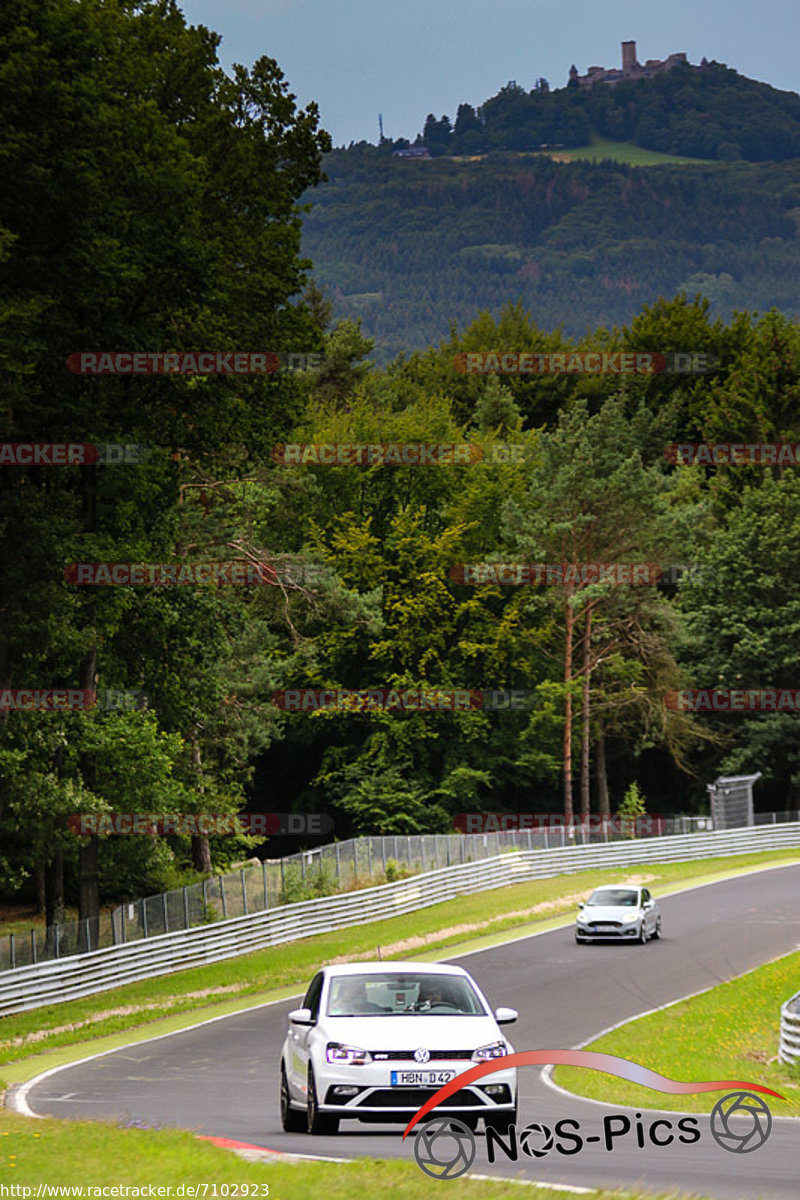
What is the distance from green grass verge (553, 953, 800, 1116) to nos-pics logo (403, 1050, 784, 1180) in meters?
1.98

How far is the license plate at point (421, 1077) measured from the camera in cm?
1155

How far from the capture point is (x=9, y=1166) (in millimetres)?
10820

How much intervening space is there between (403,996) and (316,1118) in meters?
1.39

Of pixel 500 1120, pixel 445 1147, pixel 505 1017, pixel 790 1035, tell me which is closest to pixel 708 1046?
pixel 790 1035

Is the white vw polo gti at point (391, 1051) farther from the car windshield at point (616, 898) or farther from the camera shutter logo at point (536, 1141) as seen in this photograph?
the car windshield at point (616, 898)

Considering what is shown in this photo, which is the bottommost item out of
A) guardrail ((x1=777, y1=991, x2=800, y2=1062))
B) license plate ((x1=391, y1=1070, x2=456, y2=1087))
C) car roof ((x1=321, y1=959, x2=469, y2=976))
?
guardrail ((x1=777, y1=991, x2=800, y2=1062))

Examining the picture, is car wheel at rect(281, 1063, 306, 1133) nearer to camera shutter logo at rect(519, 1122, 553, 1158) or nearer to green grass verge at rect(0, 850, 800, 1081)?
camera shutter logo at rect(519, 1122, 553, 1158)

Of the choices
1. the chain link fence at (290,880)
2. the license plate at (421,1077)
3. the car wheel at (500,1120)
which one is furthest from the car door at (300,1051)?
the chain link fence at (290,880)

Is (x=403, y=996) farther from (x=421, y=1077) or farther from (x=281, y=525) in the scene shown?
(x=281, y=525)

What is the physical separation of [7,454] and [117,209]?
4886 millimetres

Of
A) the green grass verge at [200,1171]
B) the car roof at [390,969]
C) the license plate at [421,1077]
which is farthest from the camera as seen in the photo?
the car roof at [390,969]

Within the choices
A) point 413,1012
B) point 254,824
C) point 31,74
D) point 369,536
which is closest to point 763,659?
point 369,536

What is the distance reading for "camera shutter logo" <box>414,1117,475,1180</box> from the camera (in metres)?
10.6

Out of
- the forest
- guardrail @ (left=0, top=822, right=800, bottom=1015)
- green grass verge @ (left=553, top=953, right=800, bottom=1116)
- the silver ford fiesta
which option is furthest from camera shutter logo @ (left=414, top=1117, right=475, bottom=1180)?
the silver ford fiesta
